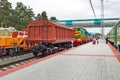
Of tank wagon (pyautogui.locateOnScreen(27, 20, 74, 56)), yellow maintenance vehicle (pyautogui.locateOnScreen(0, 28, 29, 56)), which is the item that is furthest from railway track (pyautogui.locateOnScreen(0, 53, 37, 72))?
tank wagon (pyautogui.locateOnScreen(27, 20, 74, 56))

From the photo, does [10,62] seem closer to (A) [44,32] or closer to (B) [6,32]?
(B) [6,32]

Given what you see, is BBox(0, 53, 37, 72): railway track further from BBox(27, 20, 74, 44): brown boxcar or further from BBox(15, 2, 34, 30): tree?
BBox(15, 2, 34, 30): tree

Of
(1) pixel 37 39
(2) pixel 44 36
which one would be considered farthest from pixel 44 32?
(1) pixel 37 39

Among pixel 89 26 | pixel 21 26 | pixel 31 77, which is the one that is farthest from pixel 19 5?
pixel 31 77

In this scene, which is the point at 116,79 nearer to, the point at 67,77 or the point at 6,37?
the point at 67,77

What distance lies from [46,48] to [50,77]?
11422 millimetres

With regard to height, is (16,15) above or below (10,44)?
above

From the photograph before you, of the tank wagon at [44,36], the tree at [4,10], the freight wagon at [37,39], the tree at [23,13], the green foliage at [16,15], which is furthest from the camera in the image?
the tree at [23,13]

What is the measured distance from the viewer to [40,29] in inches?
850

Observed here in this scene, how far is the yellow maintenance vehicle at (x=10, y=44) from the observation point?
19.5 metres

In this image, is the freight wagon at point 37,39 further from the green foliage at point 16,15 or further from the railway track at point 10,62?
the green foliage at point 16,15

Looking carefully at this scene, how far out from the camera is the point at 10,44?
20562mm

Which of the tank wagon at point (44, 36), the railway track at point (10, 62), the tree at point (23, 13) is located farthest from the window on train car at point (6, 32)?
the tree at point (23, 13)

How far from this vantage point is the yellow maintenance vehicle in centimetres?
1950
